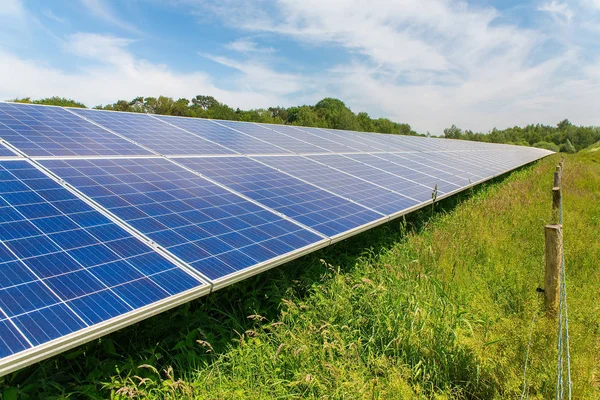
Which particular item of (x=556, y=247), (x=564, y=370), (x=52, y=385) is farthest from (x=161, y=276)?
(x=556, y=247)

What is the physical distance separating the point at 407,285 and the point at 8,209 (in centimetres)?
499

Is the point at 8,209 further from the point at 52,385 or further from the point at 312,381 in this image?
the point at 312,381

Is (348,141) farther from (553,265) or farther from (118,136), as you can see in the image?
(553,265)

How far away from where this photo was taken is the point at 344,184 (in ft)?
28.0

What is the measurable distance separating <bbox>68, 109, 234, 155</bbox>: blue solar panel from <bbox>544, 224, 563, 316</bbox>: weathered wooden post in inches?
247

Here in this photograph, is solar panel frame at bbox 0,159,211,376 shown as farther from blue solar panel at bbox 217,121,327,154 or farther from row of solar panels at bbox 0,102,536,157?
blue solar panel at bbox 217,121,327,154

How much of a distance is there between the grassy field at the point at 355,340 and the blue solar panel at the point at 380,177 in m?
1.91

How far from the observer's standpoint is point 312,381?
13.0ft

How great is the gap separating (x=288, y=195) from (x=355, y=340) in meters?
2.87

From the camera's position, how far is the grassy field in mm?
3840

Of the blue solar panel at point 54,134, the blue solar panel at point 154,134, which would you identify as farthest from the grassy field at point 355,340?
the blue solar panel at point 154,134

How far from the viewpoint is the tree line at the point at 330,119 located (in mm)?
84500

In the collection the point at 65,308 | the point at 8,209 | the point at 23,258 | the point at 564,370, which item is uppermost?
the point at 8,209

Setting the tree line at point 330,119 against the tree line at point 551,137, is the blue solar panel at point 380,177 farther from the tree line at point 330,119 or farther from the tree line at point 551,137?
the tree line at point 551,137
